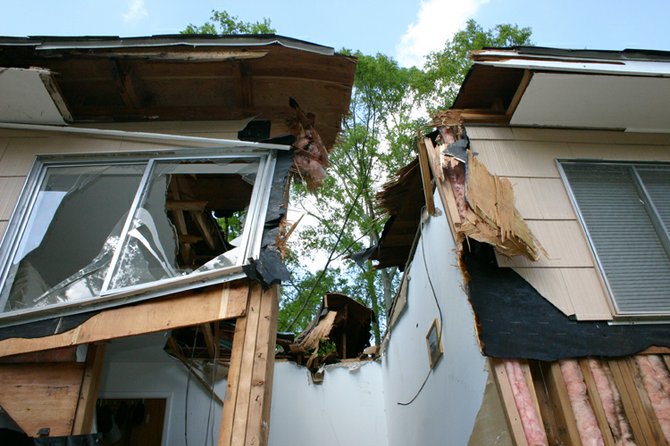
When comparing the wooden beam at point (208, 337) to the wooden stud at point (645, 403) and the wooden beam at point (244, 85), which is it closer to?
the wooden beam at point (244, 85)

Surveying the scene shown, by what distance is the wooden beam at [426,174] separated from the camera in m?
4.31

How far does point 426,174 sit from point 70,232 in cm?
360

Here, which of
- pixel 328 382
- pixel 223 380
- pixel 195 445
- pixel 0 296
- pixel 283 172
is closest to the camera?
pixel 0 296

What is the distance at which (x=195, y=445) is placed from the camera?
19.7ft

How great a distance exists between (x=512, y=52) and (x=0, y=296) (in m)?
4.76

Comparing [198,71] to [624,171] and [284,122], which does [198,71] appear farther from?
[624,171]

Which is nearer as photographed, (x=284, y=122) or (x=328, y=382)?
(x=284, y=122)

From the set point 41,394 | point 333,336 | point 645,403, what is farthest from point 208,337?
point 645,403

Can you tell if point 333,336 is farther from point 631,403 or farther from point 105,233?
point 631,403

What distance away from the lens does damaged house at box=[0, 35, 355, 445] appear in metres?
3.17

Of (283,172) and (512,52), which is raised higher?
(512,52)

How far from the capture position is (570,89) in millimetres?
3873

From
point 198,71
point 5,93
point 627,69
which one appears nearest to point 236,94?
point 198,71

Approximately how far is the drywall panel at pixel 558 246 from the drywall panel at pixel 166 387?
475cm
